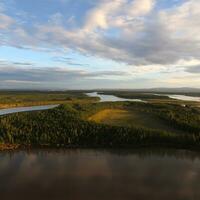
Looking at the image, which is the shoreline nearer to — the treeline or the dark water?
the treeline

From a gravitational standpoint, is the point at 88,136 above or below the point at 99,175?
above

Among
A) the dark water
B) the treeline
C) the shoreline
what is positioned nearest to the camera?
the dark water

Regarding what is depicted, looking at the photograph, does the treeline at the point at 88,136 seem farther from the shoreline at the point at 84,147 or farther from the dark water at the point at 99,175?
the dark water at the point at 99,175

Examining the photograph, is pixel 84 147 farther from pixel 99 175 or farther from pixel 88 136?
pixel 99 175

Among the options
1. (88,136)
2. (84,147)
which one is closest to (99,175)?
(84,147)

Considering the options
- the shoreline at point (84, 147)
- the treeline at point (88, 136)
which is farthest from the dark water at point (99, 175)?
the treeline at point (88, 136)

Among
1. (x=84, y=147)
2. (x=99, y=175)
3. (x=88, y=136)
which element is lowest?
(x=99, y=175)

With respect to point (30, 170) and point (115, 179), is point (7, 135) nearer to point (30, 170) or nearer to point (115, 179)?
point (30, 170)

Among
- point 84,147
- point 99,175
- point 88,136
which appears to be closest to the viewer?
point 99,175

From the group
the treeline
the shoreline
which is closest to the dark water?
the shoreline
